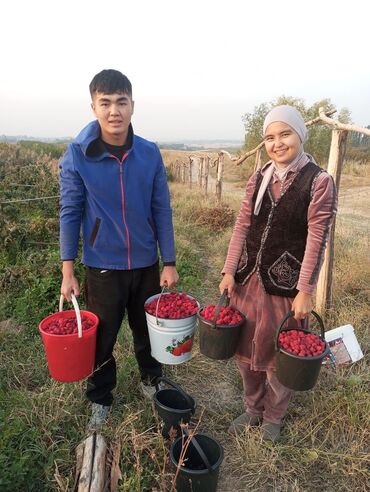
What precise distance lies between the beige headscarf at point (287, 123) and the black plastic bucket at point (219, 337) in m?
0.59

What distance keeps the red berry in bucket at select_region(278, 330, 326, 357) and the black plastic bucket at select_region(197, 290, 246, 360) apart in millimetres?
253

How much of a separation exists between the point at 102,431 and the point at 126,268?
0.92m

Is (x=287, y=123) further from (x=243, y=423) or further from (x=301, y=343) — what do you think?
(x=243, y=423)

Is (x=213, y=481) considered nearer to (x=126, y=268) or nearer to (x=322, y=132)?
(x=126, y=268)

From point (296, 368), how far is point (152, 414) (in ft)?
3.39

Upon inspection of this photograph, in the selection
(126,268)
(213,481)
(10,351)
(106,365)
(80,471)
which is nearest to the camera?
(213,481)

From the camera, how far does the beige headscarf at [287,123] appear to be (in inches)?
73.2

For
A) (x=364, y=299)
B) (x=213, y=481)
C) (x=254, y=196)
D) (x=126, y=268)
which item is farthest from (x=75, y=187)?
(x=364, y=299)

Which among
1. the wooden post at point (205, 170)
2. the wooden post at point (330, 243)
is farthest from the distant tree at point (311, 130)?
the wooden post at point (330, 243)

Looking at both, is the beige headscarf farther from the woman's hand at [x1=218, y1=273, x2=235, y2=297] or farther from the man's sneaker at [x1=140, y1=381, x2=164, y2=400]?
the man's sneaker at [x1=140, y1=381, x2=164, y2=400]

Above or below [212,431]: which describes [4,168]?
above

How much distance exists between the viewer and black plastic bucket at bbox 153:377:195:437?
214cm

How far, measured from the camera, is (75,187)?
83.7 inches

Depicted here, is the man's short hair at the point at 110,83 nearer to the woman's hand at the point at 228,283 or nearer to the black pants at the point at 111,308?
the black pants at the point at 111,308
